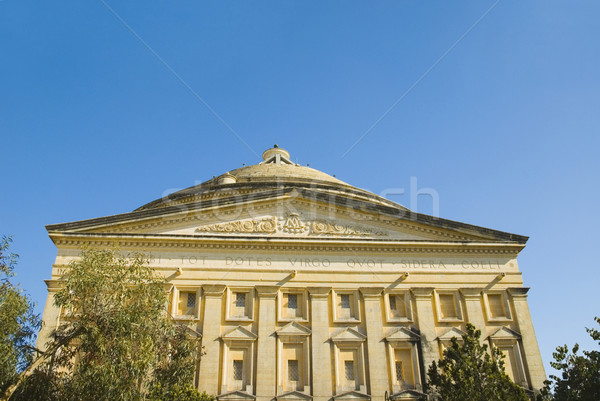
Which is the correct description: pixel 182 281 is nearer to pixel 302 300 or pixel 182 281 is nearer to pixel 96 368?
pixel 302 300

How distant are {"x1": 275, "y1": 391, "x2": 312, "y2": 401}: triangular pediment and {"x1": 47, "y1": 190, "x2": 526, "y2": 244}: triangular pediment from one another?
6.32 m

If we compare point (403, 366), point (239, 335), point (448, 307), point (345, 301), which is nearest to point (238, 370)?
point (239, 335)

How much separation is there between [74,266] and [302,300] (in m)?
9.17

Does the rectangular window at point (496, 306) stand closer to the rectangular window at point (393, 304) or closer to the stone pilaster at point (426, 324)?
the stone pilaster at point (426, 324)

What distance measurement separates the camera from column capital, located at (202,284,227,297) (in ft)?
65.5

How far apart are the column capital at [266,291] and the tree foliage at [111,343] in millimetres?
5010

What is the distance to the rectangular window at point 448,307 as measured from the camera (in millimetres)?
20609

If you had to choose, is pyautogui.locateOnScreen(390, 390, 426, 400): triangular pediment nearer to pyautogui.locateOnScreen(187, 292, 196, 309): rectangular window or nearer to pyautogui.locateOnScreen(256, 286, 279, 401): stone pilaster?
pyautogui.locateOnScreen(256, 286, 279, 401): stone pilaster

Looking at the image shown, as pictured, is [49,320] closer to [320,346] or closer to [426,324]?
[320,346]

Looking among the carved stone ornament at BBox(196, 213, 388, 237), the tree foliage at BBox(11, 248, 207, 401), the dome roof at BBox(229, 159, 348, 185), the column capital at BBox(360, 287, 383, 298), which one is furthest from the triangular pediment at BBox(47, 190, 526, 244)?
the dome roof at BBox(229, 159, 348, 185)

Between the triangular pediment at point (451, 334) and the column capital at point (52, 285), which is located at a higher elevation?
the column capital at point (52, 285)

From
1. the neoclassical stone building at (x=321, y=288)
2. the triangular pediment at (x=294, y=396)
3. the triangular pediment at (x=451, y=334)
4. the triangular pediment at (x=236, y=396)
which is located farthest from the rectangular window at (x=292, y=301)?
the triangular pediment at (x=451, y=334)

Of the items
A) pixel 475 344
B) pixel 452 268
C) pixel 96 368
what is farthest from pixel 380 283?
pixel 96 368

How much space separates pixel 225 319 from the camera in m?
19.6
